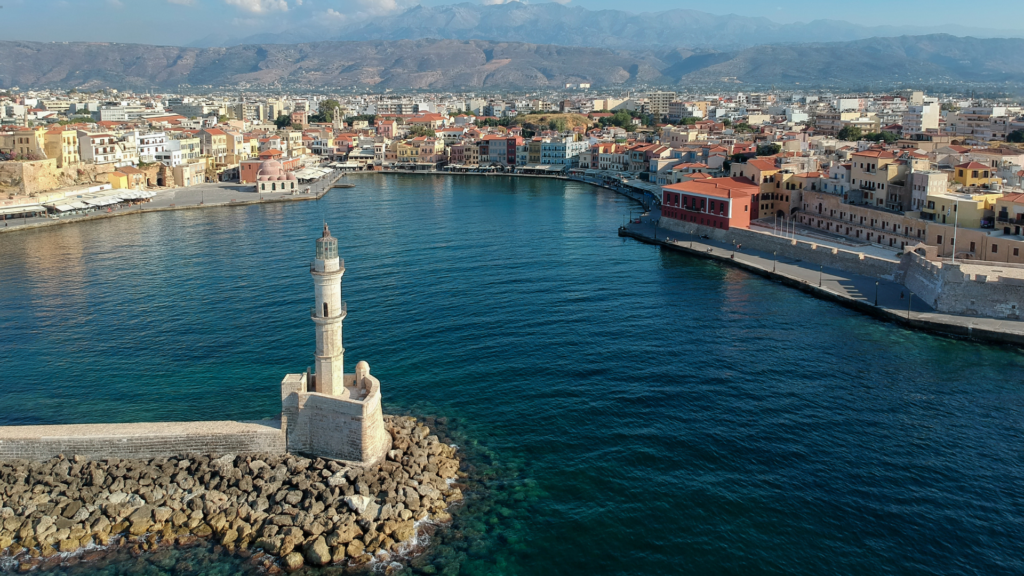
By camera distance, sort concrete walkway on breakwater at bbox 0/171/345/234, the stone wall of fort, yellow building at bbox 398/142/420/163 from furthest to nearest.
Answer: yellow building at bbox 398/142/420/163 → the stone wall of fort → concrete walkway on breakwater at bbox 0/171/345/234

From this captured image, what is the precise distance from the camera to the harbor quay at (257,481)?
43.5 ft

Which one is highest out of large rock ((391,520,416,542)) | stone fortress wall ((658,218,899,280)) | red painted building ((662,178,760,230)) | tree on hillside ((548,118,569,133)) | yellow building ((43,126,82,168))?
tree on hillside ((548,118,569,133))

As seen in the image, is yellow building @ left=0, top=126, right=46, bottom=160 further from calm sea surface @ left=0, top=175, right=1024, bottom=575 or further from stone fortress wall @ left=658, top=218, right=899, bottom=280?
stone fortress wall @ left=658, top=218, right=899, bottom=280

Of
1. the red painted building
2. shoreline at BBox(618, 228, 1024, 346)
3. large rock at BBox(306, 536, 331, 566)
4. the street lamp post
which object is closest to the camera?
large rock at BBox(306, 536, 331, 566)

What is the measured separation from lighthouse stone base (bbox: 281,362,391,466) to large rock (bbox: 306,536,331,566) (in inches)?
95.1

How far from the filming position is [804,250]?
3328cm

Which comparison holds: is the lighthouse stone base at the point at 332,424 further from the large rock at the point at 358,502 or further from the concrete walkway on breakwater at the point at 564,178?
the concrete walkway on breakwater at the point at 564,178

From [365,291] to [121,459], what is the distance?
14.5m

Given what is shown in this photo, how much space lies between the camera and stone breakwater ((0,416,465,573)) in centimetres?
1313

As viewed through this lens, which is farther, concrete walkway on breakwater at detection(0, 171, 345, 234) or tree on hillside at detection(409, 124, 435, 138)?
tree on hillside at detection(409, 124, 435, 138)

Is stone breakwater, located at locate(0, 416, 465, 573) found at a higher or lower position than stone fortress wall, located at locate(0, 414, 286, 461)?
lower

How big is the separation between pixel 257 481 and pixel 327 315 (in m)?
3.31

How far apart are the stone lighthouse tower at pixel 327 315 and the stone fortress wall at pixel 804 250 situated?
71.9 ft

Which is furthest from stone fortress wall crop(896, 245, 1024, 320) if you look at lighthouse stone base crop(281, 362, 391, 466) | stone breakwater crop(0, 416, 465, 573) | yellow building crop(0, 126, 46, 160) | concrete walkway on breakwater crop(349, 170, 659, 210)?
yellow building crop(0, 126, 46, 160)
